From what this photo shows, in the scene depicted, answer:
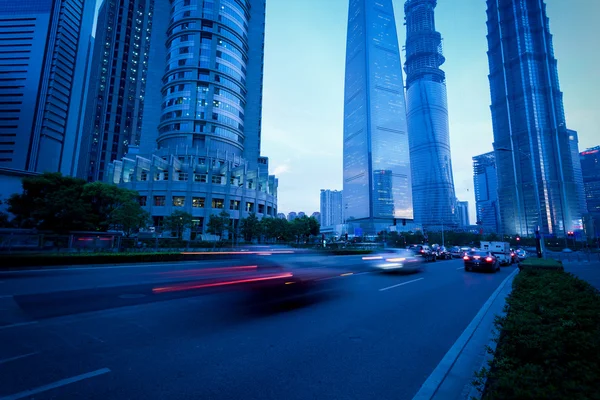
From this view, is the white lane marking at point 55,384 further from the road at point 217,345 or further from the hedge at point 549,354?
the hedge at point 549,354

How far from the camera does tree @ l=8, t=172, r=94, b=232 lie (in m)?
28.8

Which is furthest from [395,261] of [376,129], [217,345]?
[376,129]

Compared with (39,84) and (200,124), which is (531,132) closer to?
(200,124)

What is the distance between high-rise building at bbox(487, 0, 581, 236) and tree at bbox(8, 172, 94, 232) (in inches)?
4859

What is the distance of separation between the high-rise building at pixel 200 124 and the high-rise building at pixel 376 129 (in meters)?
94.9

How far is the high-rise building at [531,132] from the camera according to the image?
112312 millimetres

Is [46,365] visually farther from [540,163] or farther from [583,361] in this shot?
[540,163]

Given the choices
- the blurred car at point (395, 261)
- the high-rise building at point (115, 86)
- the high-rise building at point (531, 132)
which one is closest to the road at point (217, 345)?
the blurred car at point (395, 261)

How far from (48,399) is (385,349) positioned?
5290 millimetres

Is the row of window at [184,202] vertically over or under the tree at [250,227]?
over

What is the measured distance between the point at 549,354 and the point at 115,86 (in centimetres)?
14849

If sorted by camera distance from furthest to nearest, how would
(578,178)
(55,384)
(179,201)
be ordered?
(578,178), (179,201), (55,384)

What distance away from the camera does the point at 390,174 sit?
174875mm

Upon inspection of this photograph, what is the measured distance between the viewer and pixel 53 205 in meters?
28.5
